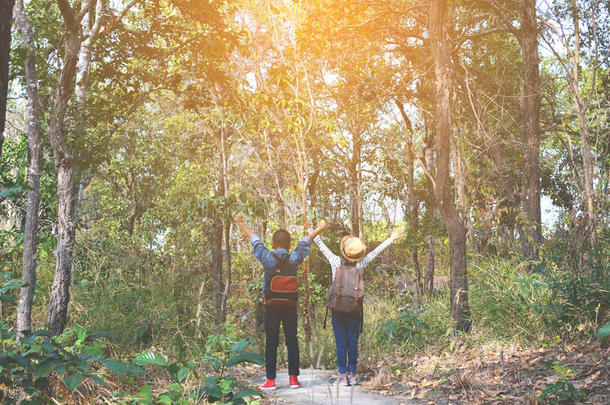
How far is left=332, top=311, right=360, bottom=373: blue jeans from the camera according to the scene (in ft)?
19.7

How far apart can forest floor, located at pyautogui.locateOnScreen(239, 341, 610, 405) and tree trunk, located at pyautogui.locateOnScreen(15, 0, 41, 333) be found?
2885mm

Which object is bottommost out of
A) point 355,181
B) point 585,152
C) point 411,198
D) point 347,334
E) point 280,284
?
point 347,334

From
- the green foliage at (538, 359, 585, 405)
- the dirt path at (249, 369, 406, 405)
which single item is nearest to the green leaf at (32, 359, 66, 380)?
the dirt path at (249, 369, 406, 405)

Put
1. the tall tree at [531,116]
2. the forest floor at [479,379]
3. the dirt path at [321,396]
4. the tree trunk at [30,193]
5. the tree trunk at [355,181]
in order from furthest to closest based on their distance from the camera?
1. the tree trunk at [355,181]
2. the tall tree at [531,116]
3. the tree trunk at [30,193]
4. the dirt path at [321,396]
5. the forest floor at [479,379]

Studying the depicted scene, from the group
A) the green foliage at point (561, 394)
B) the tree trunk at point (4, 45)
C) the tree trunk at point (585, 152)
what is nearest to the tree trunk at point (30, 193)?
the tree trunk at point (4, 45)

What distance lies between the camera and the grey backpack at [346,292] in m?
5.94

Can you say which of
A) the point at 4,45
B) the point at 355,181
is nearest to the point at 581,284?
the point at 4,45

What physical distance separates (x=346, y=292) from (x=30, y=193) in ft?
13.1

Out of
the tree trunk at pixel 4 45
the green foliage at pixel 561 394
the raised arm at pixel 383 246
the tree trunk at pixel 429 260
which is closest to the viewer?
the tree trunk at pixel 4 45

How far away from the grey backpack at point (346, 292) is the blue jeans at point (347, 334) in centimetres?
14

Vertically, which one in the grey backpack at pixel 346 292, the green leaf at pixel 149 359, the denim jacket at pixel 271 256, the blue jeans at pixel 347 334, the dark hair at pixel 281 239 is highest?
the dark hair at pixel 281 239

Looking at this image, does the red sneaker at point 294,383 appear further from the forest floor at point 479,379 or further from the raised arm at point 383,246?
the raised arm at point 383,246

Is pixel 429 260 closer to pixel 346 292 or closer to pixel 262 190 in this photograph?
pixel 262 190

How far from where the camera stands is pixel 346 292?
5938 mm
